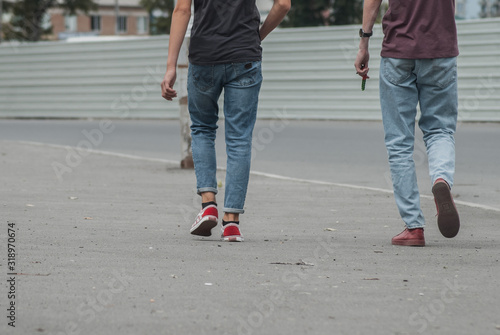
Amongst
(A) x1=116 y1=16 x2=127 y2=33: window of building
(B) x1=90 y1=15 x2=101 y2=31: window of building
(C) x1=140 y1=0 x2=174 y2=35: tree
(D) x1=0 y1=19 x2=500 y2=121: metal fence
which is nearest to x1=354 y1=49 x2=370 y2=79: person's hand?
(D) x1=0 y1=19 x2=500 y2=121: metal fence

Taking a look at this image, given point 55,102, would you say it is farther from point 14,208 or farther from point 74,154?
point 14,208

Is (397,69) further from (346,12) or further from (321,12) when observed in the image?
(321,12)

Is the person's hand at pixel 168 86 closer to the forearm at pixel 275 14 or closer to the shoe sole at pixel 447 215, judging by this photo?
the forearm at pixel 275 14

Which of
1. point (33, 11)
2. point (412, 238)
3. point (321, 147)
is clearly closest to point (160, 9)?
point (33, 11)

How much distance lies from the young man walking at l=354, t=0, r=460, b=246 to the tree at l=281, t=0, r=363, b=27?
1391 inches

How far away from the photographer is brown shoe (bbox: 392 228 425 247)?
18.7 ft

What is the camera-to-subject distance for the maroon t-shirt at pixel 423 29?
5691 millimetres

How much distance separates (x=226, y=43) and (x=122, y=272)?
65.5 inches

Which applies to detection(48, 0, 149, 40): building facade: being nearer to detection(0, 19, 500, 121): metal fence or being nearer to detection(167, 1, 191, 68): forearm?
detection(0, 19, 500, 121): metal fence

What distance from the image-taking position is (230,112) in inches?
231

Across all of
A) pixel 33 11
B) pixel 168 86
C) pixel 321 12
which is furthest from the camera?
pixel 33 11

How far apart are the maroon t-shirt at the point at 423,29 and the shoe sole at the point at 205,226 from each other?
1.38 metres

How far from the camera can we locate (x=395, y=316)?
12.6 feet

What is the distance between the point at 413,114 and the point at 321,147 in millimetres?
9325
